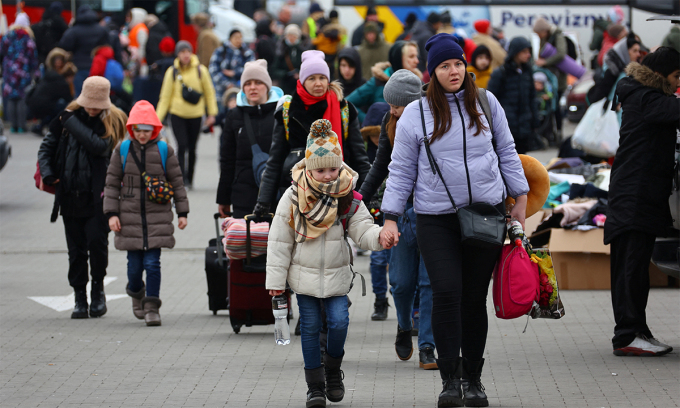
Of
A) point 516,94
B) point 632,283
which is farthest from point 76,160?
point 516,94

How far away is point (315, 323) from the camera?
5449 millimetres

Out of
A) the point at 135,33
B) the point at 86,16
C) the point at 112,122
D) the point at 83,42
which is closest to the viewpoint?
the point at 112,122

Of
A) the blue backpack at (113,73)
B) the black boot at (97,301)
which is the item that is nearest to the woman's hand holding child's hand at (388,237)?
the black boot at (97,301)

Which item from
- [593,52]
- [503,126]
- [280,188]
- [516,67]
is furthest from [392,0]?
[503,126]

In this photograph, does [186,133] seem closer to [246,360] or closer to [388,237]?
[246,360]

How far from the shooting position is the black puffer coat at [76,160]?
8.23 metres

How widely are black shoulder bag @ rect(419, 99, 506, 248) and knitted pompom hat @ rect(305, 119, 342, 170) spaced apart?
465 millimetres

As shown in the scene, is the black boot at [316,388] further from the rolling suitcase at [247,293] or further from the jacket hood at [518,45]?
the jacket hood at [518,45]

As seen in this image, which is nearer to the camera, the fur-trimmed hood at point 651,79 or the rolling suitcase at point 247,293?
the fur-trimmed hood at point 651,79

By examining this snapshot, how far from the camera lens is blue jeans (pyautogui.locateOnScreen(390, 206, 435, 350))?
6.38m

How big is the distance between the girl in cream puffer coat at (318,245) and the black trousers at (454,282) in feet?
0.99

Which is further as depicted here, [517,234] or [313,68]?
[313,68]

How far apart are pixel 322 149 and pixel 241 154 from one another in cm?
268

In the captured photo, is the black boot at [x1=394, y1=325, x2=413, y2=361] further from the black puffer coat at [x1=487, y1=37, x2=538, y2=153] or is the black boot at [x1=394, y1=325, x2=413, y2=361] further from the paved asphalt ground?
the black puffer coat at [x1=487, y1=37, x2=538, y2=153]
